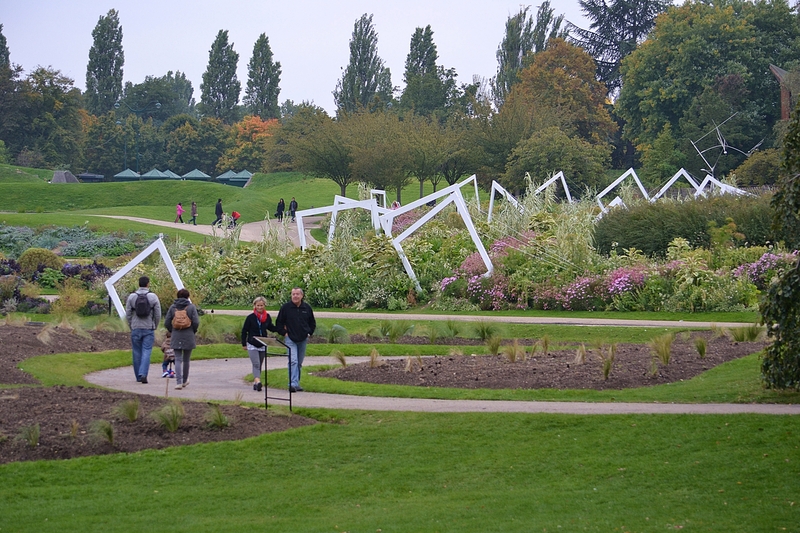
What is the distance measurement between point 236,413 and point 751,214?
64.4ft

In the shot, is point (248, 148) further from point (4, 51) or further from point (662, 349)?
point (662, 349)

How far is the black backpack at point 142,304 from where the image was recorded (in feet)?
44.3

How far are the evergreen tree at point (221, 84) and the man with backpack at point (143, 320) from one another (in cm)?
8869

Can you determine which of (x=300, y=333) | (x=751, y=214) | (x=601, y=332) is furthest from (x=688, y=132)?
(x=300, y=333)

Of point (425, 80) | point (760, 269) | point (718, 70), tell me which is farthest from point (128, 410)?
point (425, 80)

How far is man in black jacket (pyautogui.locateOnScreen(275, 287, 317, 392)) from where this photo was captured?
12625 mm

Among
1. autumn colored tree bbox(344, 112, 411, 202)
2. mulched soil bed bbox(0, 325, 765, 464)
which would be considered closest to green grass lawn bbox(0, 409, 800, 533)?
mulched soil bed bbox(0, 325, 765, 464)

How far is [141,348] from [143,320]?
0.50m

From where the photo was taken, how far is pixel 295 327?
12.6 m

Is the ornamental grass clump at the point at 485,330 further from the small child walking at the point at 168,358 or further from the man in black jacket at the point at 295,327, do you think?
the small child walking at the point at 168,358

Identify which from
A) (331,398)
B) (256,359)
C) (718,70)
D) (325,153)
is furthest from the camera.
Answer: (718,70)

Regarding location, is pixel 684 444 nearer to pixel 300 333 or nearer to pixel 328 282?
pixel 300 333

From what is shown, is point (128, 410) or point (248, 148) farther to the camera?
point (248, 148)

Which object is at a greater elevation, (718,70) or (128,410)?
(718,70)
